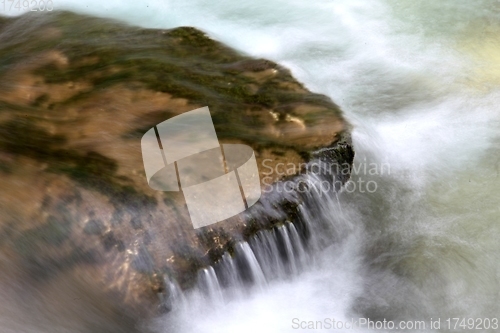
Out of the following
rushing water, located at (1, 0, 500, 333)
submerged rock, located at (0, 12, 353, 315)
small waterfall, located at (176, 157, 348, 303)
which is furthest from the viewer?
rushing water, located at (1, 0, 500, 333)

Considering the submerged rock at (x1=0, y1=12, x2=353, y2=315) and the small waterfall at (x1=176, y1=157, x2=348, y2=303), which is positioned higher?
the submerged rock at (x1=0, y1=12, x2=353, y2=315)

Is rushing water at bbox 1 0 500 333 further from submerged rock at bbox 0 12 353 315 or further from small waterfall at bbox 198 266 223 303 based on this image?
submerged rock at bbox 0 12 353 315

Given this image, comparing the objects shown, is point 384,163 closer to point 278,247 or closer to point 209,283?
point 278,247

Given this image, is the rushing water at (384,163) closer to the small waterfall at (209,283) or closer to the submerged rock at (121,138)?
the small waterfall at (209,283)

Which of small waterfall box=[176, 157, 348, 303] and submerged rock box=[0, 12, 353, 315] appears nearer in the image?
submerged rock box=[0, 12, 353, 315]

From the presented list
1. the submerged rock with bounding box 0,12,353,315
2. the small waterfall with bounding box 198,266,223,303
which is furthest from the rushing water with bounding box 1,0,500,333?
the submerged rock with bounding box 0,12,353,315

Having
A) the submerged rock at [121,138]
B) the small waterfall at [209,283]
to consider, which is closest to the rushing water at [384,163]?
the small waterfall at [209,283]
